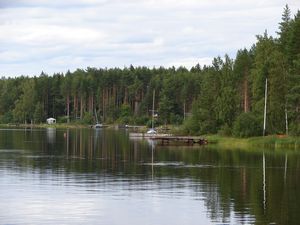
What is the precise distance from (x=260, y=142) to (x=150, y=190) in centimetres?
4810

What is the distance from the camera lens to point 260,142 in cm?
8800

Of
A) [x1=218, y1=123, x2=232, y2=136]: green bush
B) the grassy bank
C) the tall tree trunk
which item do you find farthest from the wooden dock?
the tall tree trunk

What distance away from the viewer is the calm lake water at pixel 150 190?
32.0m

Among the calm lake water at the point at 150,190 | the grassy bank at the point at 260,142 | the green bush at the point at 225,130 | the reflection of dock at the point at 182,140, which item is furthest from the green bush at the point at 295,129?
the calm lake water at the point at 150,190

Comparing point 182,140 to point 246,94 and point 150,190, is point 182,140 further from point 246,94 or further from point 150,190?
point 150,190

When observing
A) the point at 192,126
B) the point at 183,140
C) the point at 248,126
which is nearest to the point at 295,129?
the point at 248,126

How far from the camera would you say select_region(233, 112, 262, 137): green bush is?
95.1 m

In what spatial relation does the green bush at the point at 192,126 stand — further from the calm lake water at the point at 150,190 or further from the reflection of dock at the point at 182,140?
the calm lake water at the point at 150,190

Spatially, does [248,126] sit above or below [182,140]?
above

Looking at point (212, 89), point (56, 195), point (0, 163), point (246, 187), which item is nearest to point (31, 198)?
point (56, 195)

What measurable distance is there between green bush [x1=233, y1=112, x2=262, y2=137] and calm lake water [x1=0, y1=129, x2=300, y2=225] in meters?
24.5

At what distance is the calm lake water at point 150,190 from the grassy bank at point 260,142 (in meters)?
13.7

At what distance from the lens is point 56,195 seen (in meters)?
39.2

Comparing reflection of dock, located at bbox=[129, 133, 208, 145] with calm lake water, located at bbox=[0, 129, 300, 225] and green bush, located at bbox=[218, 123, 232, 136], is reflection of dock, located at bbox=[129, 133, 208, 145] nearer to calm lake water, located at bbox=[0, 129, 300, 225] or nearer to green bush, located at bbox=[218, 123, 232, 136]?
green bush, located at bbox=[218, 123, 232, 136]
